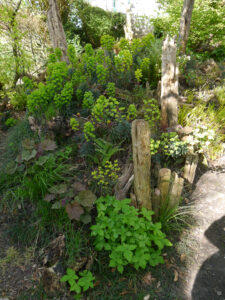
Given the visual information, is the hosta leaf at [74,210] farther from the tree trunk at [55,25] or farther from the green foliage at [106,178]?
the tree trunk at [55,25]

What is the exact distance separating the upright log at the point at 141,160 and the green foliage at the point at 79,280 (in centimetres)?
99

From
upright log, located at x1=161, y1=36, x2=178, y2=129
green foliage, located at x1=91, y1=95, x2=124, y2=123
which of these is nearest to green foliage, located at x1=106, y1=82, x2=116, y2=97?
green foliage, located at x1=91, y1=95, x2=124, y2=123

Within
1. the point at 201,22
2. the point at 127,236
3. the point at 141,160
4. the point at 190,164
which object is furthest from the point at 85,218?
the point at 201,22

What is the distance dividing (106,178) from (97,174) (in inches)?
6.4

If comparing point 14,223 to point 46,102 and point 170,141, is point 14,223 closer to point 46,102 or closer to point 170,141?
point 46,102

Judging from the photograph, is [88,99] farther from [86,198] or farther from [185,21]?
[185,21]

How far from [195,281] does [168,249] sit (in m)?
0.43

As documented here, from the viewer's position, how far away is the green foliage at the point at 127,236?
238 cm

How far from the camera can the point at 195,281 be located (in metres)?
2.51

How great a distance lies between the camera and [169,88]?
3.65 m

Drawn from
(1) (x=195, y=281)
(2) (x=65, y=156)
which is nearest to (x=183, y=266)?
(1) (x=195, y=281)

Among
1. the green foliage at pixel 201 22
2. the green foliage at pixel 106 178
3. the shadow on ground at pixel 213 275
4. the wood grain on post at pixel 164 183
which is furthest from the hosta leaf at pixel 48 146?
the green foliage at pixel 201 22

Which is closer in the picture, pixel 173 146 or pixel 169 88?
pixel 173 146

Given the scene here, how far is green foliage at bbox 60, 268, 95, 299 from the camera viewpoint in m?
2.24
